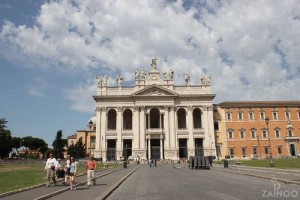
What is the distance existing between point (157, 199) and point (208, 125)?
6048 cm

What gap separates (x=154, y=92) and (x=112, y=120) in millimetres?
13633

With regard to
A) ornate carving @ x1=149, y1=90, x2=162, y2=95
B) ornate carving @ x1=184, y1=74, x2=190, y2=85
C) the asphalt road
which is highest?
ornate carving @ x1=184, y1=74, x2=190, y2=85

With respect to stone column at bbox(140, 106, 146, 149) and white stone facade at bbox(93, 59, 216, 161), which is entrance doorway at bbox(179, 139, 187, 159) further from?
stone column at bbox(140, 106, 146, 149)

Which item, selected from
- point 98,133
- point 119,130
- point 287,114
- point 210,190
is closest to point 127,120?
point 119,130

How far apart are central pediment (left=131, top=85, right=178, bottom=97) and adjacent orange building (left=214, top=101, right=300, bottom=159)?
42.6 feet

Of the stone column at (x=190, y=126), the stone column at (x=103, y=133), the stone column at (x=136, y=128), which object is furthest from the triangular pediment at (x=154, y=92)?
the stone column at (x=103, y=133)

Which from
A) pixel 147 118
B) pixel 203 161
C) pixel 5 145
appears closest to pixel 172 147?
pixel 147 118

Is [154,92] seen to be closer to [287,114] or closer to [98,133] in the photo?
[98,133]

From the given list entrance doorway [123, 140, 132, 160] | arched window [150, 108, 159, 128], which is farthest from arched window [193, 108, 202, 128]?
entrance doorway [123, 140, 132, 160]

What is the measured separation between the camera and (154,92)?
70812mm

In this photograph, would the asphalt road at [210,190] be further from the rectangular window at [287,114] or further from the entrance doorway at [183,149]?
the rectangular window at [287,114]

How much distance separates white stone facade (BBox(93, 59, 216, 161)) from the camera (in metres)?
69.6

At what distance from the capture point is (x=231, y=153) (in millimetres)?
72812

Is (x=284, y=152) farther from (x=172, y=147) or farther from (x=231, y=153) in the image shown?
(x=172, y=147)
